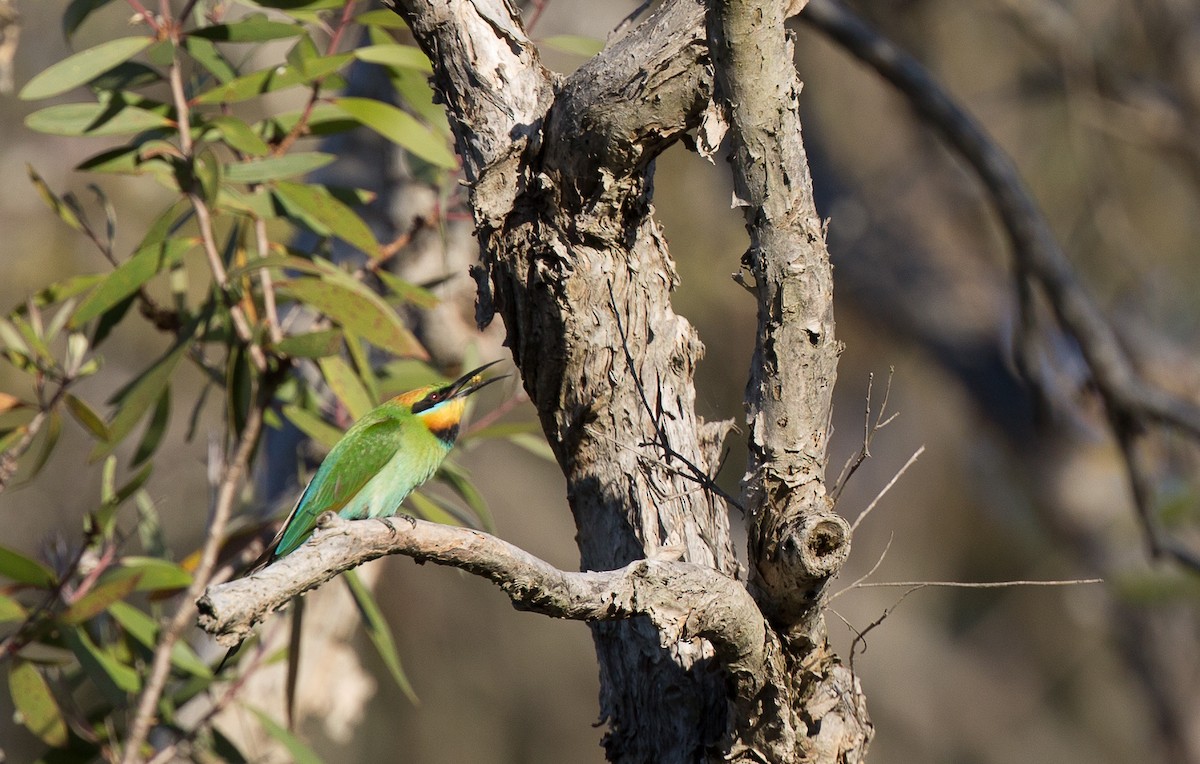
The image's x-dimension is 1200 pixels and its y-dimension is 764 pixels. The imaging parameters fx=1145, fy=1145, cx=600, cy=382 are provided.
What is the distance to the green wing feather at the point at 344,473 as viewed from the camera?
1.90 m

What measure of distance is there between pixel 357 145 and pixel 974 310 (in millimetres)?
3141

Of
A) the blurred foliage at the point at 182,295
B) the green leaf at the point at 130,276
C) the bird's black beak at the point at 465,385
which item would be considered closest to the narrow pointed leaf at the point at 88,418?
the blurred foliage at the point at 182,295

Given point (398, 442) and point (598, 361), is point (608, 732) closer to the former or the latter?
point (598, 361)

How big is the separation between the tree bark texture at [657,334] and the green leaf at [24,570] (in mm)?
1073

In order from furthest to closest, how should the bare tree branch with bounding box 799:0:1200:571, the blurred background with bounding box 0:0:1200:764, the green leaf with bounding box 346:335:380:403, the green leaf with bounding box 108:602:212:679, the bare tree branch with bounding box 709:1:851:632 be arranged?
the blurred background with bounding box 0:0:1200:764, the bare tree branch with bounding box 799:0:1200:571, the green leaf with bounding box 108:602:212:679, the green leaf with bounding box 346:335:380:403, the bare tree branch with bounding box 709:1:851:632

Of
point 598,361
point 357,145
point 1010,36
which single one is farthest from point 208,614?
point 1010,36

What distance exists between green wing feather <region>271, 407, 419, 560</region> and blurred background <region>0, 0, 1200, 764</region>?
260 centimetres

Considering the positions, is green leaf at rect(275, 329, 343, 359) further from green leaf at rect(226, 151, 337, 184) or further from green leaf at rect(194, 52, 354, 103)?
green leaf at rect(194, 52, 354, 103)

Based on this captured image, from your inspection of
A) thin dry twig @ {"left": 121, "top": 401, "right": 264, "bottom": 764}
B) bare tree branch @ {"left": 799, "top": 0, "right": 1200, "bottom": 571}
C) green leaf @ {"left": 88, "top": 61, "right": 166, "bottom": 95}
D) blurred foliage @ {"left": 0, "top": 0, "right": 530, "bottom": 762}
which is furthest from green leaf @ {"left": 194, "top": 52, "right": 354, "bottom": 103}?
bare tree branch @ {"left": 799, "top": 0, "right": 1200, "bottom": 571}

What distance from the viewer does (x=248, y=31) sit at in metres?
1.90

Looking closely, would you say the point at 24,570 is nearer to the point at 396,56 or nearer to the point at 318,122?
the point at 318,122

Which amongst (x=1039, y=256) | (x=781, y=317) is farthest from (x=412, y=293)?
(x=1039, y=256)

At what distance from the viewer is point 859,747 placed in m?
1.22

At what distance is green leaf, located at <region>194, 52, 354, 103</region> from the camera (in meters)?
1.85
